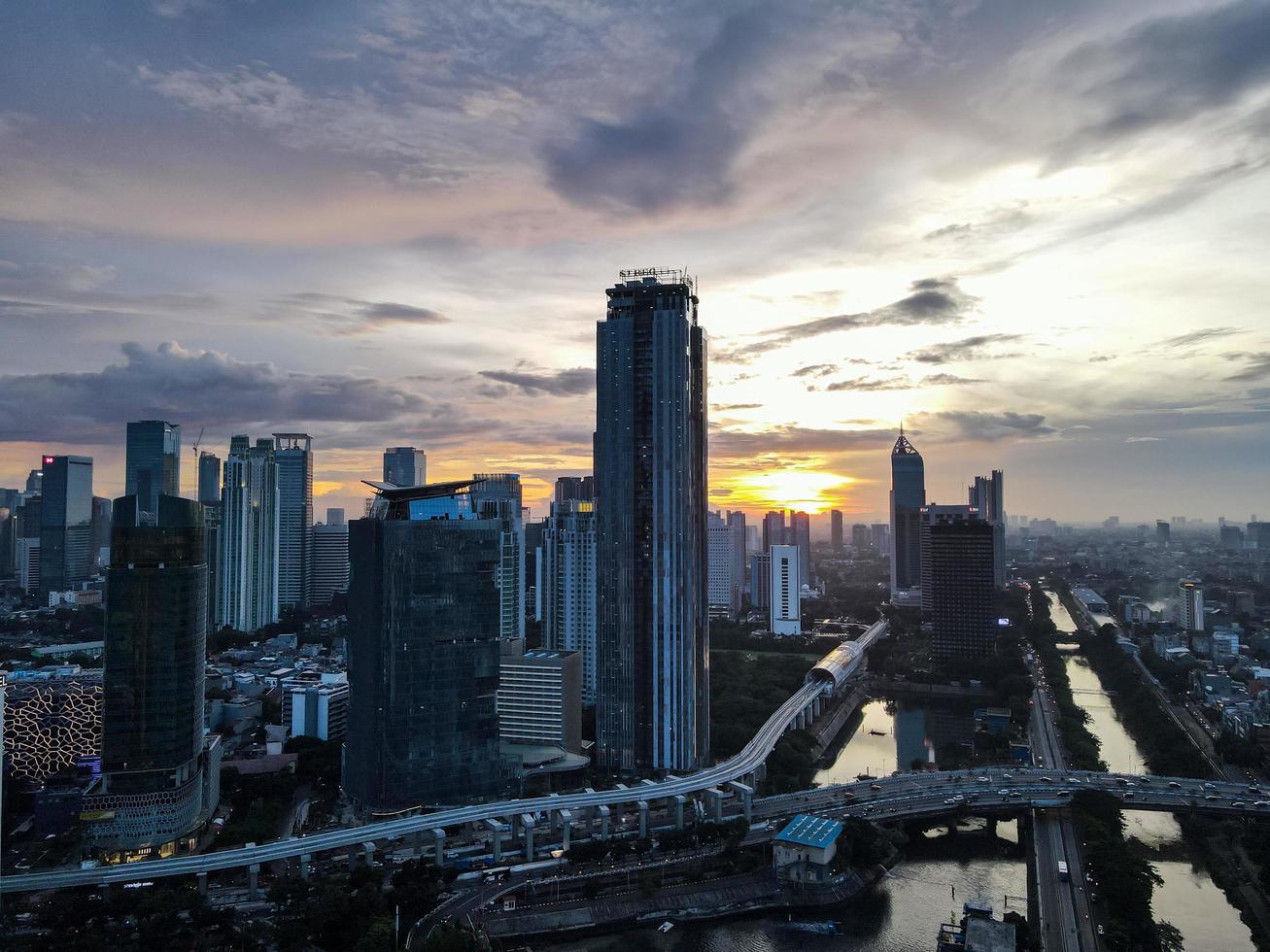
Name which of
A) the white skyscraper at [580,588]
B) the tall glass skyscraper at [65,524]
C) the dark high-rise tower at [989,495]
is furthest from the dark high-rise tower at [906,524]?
the tall glass skyscraper at [65,524]

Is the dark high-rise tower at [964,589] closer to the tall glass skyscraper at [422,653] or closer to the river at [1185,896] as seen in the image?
the river at [1185,896]

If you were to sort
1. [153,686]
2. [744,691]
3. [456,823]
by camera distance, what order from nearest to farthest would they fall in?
1. [456,823]
2. [153,686]
3. [744,691]

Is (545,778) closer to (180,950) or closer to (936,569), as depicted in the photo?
(180,950)

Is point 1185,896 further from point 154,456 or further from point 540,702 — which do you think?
point 154,456

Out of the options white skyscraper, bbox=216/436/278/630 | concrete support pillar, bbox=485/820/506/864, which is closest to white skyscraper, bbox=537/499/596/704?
concrete support pillar, bbox=485/820/506/864

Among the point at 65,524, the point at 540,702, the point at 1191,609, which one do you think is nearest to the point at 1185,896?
the point at 540,702

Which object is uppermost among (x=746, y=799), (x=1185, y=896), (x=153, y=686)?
(x=153, y=686)

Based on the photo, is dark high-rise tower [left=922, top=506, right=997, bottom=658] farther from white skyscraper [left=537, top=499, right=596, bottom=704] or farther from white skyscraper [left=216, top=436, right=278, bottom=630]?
white skyscraper [left=216, top=436, right=278, bottom=630]
